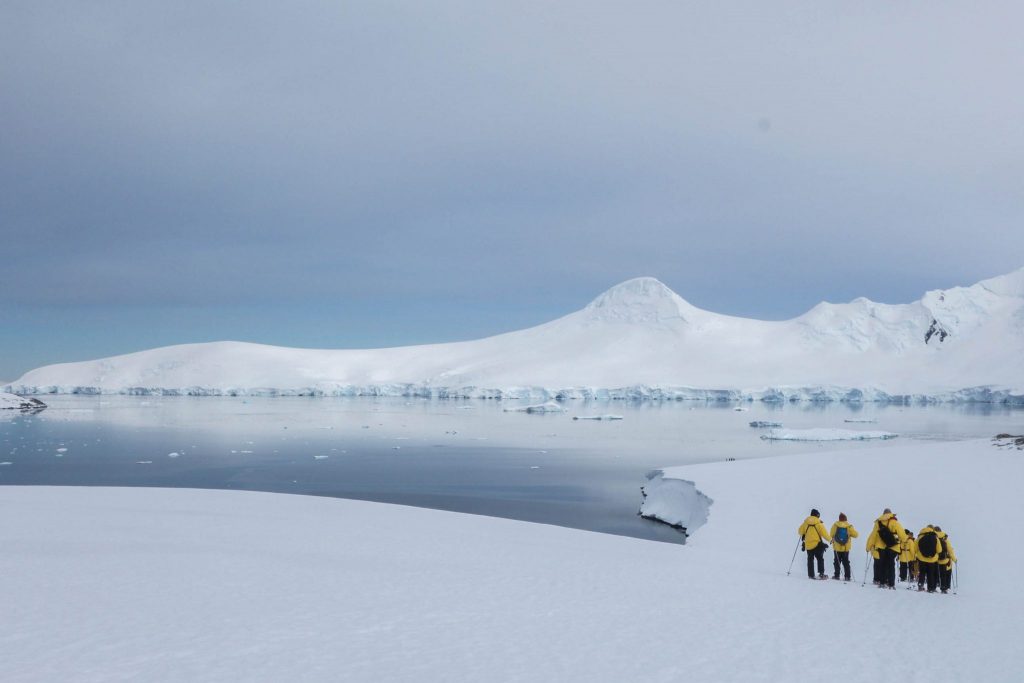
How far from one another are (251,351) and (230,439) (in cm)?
11201

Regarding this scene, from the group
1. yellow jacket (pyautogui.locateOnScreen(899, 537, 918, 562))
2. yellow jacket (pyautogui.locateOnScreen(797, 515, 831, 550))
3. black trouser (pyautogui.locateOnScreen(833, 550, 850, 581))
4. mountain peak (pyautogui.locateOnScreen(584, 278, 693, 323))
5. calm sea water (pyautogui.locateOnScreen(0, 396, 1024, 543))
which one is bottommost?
calm sea water (pyautogui.locateOnScreen(0, 396, 1024, 543))

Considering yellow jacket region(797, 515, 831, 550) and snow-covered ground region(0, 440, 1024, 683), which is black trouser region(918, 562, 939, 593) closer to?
snow-covered ground region(0, 440, 1024, 683)

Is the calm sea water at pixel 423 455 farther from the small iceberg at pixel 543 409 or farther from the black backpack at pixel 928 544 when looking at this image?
the small iceberg at pixel 543 409

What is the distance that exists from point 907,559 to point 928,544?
99 cm

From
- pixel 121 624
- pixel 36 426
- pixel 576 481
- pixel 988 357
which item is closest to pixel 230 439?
pixel 36 426

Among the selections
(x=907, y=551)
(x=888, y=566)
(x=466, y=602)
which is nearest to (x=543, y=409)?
(x=907, y=551)

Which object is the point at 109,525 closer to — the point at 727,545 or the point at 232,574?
the point at 232,574

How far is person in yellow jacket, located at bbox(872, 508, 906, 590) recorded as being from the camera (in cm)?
1195

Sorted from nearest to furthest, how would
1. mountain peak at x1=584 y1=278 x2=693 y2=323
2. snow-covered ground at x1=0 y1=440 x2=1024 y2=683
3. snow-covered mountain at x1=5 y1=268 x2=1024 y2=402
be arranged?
snow-covered ground at x1=0 y1=440 x2=1024 y2=683 < snow-covered mountain at x1=5 y1=268 x2=1024 y2=402 < mountain peak at x1=584 y1=278 x2=693 y2=323

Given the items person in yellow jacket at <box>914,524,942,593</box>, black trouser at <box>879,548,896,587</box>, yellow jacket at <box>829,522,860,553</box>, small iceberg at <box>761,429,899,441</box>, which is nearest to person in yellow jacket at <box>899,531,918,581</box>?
black trouser at <box>879,548,896,587</box>

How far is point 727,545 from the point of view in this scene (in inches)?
619

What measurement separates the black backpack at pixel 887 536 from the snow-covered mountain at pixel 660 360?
10720cm

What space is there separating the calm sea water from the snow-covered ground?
17.7 ft

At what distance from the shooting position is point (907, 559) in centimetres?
1233
